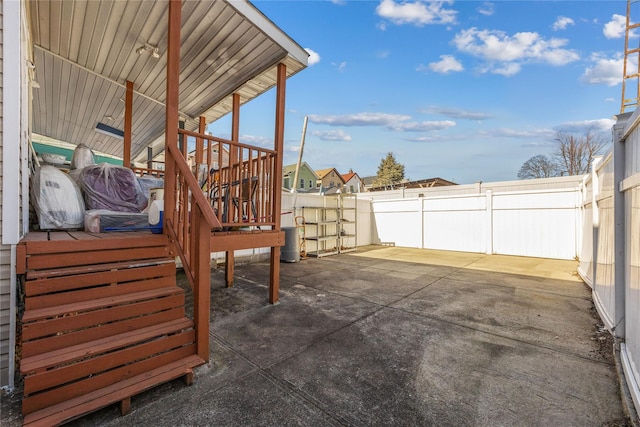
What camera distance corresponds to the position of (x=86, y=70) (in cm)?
426

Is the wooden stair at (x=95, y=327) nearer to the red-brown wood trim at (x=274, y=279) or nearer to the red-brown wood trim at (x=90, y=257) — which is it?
the red-brown wood trim at (x=90, y=257)

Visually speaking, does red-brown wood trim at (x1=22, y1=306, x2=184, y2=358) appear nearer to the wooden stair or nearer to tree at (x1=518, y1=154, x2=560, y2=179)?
the wooden stair

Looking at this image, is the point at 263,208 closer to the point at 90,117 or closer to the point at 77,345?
the point at 77,345

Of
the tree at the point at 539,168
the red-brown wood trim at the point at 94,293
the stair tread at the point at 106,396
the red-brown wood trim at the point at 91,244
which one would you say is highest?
→ the tree at the point at 539,168

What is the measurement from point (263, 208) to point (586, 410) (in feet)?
11.5

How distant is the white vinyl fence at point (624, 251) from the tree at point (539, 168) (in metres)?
20.4

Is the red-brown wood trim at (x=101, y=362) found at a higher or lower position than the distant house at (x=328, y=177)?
lower

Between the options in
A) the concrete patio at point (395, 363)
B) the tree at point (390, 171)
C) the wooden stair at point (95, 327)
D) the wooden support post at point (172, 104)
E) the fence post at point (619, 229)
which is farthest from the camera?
the tree at point (390, 171)

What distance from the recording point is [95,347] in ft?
5.75

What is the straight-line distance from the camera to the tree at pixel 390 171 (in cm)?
3250

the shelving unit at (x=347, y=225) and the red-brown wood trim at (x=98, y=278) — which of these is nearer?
the red-brown wood trim at (x=98, y=278)

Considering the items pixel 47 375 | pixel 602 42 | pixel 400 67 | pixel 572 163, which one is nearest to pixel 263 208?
pixel 47 375

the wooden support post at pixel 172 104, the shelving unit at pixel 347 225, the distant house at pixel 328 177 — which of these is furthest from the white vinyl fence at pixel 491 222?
the distant house at pixel 328 177

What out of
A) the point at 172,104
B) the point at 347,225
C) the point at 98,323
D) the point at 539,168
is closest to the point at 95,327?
the point at 98,323
